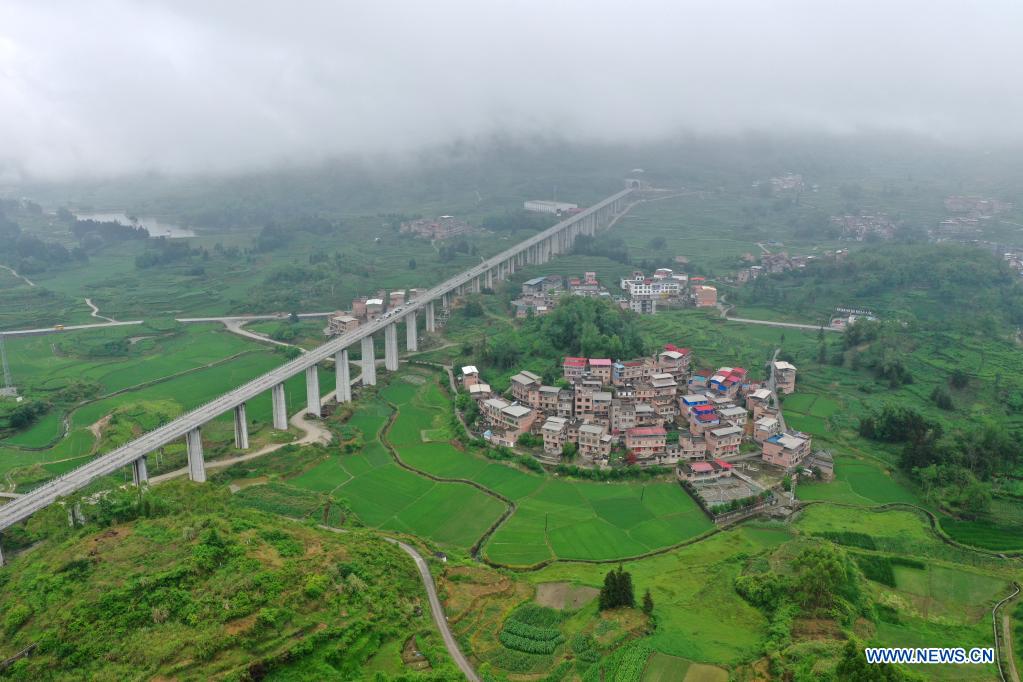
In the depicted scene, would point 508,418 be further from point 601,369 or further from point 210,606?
point 210,606

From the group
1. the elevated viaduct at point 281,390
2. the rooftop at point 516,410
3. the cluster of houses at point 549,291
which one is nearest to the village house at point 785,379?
the rooftop at point 516,410

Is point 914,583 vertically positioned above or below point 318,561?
below

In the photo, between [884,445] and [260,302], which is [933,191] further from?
[260,302]

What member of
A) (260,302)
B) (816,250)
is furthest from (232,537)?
(816,250)

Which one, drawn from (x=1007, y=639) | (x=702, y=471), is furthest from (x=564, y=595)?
(x=1007, y=639)

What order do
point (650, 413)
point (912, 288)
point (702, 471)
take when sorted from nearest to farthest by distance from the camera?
point (702, 471) < point (650, 413) < point (912, 288)
